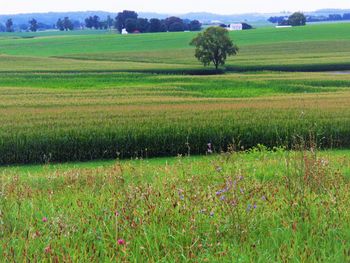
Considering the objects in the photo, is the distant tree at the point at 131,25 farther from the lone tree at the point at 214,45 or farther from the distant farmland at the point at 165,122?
the distant farmland at the point at 165,122

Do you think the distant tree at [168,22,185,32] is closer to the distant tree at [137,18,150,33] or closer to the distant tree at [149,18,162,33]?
the distant tree at [149,18,162,33]

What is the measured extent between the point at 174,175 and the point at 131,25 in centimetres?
16916

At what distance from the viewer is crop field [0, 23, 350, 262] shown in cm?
516

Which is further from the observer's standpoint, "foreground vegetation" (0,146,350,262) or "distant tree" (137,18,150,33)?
"distant tree" (137,18,150,33)

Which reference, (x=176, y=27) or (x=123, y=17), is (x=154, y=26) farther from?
(x=123, y=17)

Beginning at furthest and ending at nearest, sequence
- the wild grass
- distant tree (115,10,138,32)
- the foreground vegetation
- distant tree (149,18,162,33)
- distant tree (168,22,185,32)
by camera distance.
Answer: distant tree (115,10,138,32) < distant tree (168,22,185,32) < distant tree (149,18,162,33) < the wild grass < the foreground vegetation

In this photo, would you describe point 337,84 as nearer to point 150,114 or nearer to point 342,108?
point 342,108

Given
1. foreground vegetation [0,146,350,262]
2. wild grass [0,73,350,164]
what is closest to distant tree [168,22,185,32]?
wild grass [0,73,350,164]

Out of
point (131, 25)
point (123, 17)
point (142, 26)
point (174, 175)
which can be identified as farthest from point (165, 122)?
point (123, 17)

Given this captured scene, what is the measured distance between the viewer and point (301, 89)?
43844 mm

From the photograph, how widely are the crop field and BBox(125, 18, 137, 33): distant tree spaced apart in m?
120

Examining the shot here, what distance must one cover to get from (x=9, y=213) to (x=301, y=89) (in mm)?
40017

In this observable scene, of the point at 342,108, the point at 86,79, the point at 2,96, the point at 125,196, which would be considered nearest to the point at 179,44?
the point at 86,79

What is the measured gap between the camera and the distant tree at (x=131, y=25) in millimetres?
173250
